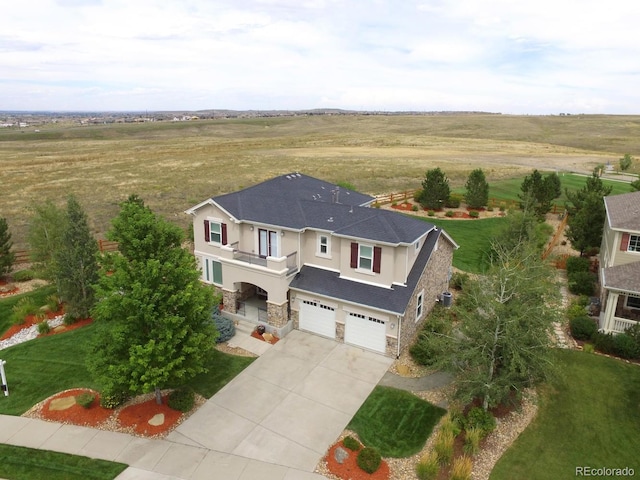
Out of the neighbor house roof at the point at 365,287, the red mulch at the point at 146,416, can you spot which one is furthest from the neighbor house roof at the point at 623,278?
the red mulch at the point at 146,416

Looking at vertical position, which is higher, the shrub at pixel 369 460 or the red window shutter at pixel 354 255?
the red window shutter at pixel 354 255

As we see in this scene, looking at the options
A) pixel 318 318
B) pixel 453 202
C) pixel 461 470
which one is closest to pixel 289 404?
pixel 318 318

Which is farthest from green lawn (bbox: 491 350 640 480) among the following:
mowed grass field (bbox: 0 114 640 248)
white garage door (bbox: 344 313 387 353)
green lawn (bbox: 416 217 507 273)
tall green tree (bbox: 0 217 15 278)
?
mowed grass field (bbox: 0 114 640 248)

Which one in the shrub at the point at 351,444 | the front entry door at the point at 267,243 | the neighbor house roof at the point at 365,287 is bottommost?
the shrub at the point at 351,444

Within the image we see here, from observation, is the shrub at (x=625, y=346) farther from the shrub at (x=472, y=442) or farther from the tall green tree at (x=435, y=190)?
the tall green tree at (x=435, y=190)

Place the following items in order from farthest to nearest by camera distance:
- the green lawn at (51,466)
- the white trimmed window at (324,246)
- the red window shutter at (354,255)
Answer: the white trimmed window at (324,246), the red window shutter at (354,255), the green lawn at (51,466)

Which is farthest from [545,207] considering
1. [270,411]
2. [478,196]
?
[270,411]

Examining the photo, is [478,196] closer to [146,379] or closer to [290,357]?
[290,357]
